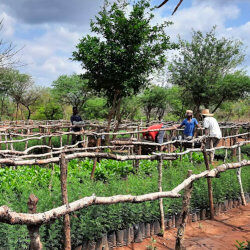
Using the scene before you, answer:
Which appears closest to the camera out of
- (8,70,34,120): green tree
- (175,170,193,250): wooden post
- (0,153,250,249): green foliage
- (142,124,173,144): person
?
(0,153,250,249): green foliage

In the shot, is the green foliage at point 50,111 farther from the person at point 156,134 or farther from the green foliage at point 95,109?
the person at point 156,134

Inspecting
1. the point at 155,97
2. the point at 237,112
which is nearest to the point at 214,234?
the point at 155,97

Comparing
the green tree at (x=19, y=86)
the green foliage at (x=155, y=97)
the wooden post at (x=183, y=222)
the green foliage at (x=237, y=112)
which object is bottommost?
the wooden post at (x=183, y=222)

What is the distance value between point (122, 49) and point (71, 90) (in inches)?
761

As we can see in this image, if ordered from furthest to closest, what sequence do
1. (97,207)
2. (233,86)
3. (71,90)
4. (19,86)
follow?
(19,86)
(71,90)
(233,86)
(97,207)

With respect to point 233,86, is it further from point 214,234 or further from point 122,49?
point 214,234

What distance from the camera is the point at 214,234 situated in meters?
4.25

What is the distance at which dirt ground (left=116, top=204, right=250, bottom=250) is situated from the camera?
3.83 m

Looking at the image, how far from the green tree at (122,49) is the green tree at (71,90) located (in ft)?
57.0

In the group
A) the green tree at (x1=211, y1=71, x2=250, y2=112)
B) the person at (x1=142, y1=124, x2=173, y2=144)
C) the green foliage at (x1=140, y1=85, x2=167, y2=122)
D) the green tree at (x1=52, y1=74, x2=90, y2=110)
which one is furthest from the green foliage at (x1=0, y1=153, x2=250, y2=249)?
the green tree at (x1=52, y1=74, x2=90, y2=110)

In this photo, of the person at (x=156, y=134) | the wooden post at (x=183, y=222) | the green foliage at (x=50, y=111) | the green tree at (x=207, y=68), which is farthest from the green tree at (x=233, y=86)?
the green foliage at (x=50, y=111)

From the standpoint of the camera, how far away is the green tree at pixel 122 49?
34.2ft

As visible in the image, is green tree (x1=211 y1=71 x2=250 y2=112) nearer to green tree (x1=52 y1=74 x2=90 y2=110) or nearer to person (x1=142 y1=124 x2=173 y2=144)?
person (x1=142 y1=124 x2=173 y2=144)

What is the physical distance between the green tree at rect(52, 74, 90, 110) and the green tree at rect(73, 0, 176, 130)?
17370 mm
